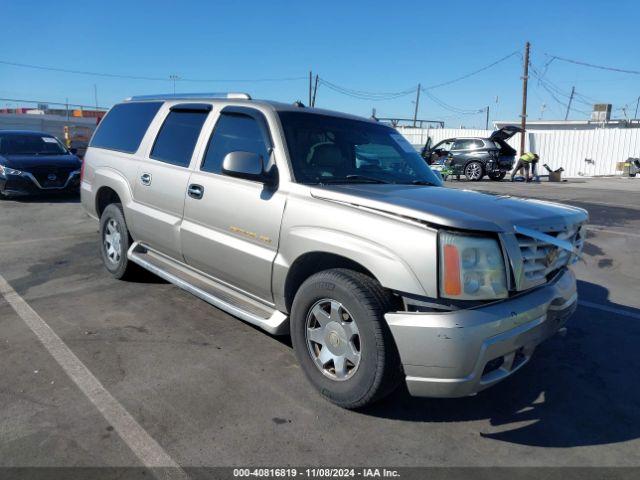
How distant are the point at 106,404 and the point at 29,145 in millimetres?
10620

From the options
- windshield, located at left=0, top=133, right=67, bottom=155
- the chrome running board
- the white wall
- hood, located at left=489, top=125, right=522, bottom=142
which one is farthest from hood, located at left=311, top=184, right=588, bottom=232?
the white wall

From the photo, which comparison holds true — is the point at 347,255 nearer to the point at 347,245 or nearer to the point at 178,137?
the point at 347,245

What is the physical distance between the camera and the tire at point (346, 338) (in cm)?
277

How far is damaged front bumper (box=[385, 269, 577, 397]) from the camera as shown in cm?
255

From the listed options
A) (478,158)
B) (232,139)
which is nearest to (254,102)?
(232,139)

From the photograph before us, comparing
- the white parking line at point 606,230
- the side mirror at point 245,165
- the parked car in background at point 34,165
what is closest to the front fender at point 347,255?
the side mirror at point 245,165

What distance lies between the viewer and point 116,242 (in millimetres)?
5352

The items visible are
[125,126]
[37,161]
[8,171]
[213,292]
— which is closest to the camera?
[213,292]

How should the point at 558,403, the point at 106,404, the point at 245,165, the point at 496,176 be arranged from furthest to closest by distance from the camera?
the point at 496,176
the point at 245,165
the point at 558,403
the point at 106,404

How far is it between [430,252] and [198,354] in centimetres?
203

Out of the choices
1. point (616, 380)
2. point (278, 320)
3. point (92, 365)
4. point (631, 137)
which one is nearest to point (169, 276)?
point (92, 365)

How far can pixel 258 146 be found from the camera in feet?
12.3

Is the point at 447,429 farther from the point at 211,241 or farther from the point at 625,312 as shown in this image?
the point at 625,312

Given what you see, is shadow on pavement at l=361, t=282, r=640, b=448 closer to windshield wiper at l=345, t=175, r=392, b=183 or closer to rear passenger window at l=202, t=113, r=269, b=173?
windshield wiper at l=345, t=175, r=392, b=183
